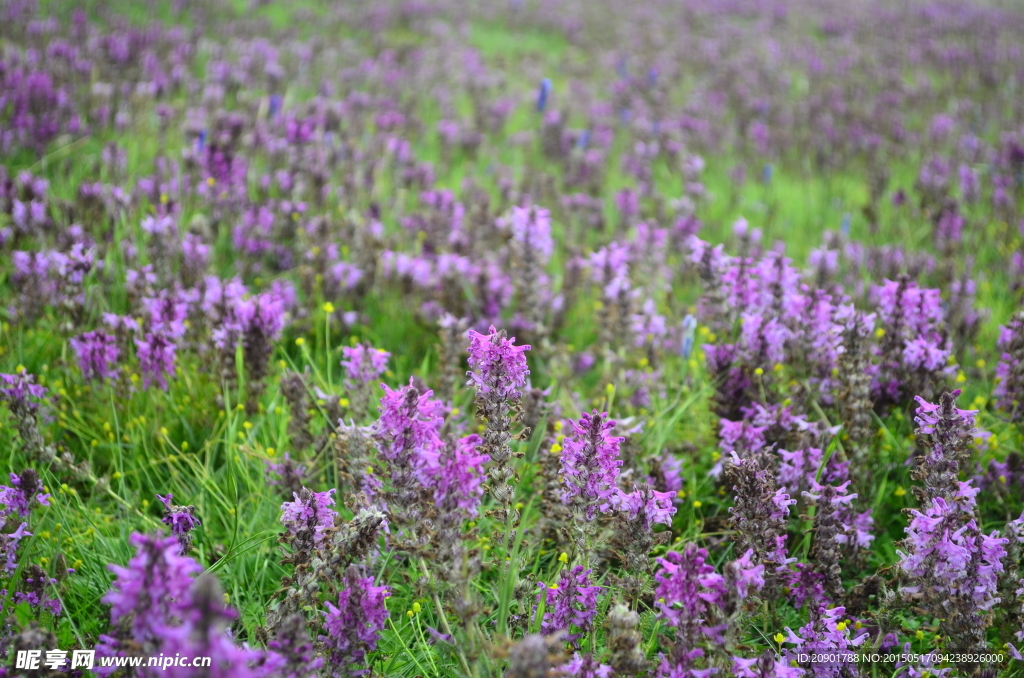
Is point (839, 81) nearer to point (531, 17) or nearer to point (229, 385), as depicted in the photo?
point (531, 17)

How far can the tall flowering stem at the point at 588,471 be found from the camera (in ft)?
6.47

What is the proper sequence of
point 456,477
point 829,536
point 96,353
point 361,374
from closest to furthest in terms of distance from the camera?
1. point 456,477
2. point 829,536
3. point 361,374
4. point 96,353

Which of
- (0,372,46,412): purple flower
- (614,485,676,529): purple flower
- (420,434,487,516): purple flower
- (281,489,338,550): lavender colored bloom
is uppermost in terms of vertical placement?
(420,434,487,516): purple flower

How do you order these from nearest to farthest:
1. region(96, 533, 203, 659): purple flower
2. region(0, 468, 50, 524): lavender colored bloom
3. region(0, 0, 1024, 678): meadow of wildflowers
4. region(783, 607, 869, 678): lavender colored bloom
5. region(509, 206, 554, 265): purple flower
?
region(96, 533, 203, 659): purple flower
region(0, 0, 1024, 678): meadow of wildflowers
region(783, 607, 869, 678): lavender colored bloom
region(0, 468, 50, 524): lavender colored bloom
region(509, 206, 554, 265): purple flower

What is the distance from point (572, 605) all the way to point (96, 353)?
2179mm

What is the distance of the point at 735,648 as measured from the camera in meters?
1.78

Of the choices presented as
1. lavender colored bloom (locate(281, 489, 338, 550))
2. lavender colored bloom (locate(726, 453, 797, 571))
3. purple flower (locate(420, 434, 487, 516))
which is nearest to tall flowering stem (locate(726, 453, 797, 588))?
lavender colored bloom (locate(726, 453, 797, 571))

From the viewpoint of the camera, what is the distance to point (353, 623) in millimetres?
1852

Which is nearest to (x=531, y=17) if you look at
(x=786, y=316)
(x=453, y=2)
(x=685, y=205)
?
(x=453, y=2)

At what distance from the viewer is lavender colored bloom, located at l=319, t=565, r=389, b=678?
183cm

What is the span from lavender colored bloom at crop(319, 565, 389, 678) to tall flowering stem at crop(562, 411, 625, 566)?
1.79ft

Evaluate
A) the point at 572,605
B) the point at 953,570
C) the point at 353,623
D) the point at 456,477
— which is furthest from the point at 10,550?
the point at 953,570

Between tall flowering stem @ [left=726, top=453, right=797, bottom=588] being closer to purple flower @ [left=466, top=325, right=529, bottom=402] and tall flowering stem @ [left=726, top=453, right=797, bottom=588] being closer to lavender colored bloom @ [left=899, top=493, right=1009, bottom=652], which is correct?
lavender colored bloom @ [left=899, top=493, right=1009, bottom=652]

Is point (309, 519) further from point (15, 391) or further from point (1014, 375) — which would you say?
point (1014, 375)
